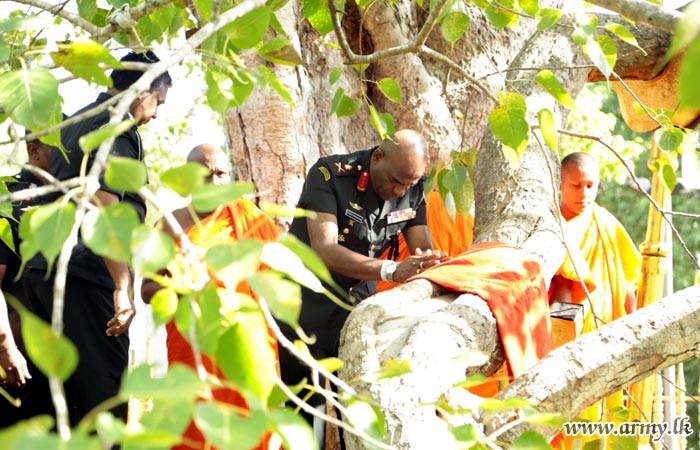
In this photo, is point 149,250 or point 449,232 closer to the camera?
point 149,250

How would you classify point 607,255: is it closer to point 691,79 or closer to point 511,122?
point 511,122

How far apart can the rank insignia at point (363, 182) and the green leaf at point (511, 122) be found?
1.38 metres

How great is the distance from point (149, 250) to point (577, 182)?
3.84 metres

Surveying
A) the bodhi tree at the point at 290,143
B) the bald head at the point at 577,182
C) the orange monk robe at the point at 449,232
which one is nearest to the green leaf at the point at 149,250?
the bodhi tree at the point at 290,143

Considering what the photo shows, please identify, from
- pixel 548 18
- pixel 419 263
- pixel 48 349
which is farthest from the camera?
pixel 419 263

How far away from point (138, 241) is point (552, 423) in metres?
0.64

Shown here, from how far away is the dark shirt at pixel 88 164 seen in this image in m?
2.93

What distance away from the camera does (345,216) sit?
3227mm

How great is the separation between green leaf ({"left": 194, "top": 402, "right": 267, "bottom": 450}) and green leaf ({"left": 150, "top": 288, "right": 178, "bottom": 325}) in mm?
213

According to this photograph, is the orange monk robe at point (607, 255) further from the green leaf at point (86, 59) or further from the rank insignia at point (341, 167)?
the green leaf at point (86, 59)

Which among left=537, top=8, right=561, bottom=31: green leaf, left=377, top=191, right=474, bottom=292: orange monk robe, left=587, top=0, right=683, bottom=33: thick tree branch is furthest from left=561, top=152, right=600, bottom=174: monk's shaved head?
left=587, top=0, right=683, bottom=33: thick tree branch

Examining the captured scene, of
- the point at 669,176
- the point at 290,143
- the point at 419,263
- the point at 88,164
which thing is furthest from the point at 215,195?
the point at 290,143

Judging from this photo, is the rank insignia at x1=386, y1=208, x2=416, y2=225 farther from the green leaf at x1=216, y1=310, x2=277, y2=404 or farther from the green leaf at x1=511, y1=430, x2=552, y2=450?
A: the green leaf at x1=216, y1=310, x2=277, y2=404

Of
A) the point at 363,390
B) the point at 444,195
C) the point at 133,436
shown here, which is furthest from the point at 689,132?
the point at 133,436
